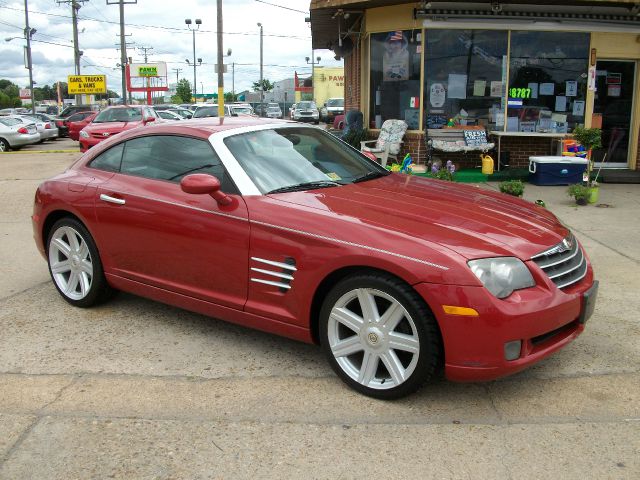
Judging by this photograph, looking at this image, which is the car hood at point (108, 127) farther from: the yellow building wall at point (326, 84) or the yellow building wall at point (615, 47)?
the yellow building wall at point (326, 84)

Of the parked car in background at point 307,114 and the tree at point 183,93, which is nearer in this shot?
the parked car in background at point 307,114

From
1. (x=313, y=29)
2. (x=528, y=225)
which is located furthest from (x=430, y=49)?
(x=528, y=225)

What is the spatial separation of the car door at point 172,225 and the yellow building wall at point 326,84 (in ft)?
154

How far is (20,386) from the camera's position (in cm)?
378

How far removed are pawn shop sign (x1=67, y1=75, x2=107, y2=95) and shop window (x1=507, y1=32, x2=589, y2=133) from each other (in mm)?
34694

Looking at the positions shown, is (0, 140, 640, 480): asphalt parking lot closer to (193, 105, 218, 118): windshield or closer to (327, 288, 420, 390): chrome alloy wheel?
(327, 288, 420, 390): chrome alloy wheel

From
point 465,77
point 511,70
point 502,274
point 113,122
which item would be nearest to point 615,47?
point 511,70

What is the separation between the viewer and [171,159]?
15.0 ft

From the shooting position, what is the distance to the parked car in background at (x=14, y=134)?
23141 millimetres

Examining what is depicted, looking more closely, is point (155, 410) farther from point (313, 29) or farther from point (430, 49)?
point (313, 29)

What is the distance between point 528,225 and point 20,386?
320 centimetres

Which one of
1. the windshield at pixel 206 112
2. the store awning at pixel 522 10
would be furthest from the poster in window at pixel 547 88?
the windshield at pixel 206 112

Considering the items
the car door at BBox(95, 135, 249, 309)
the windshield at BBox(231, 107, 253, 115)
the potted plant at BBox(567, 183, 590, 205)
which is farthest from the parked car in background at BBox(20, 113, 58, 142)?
the car door at BBox(95, 135, 249, 309)

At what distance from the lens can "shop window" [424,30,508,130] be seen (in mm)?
12133
